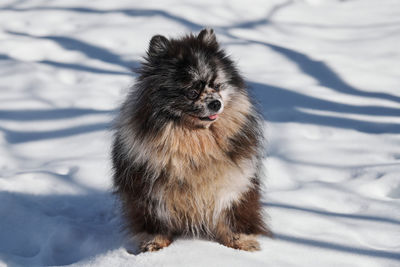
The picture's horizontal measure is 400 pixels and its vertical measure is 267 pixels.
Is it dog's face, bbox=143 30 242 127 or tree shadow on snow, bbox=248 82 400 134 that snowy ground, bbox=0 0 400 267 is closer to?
tree shadow on snow, bbox=248 82 400 134

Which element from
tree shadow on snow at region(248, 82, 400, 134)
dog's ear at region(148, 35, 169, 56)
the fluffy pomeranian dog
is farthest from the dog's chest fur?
tree shadow on snow at region(248, 82, 400, 134)

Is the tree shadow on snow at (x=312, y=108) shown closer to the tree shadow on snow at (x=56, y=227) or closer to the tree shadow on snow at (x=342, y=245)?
the tree shadow on snow at (x=342, y=245)

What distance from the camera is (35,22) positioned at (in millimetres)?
6133

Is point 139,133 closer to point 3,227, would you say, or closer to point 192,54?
point 192,54

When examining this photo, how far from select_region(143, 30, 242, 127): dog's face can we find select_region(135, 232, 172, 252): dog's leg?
2.15 feet

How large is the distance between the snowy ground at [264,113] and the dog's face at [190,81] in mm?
742

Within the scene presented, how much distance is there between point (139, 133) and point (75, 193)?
108cm

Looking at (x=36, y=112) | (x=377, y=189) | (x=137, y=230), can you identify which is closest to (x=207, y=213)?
(x=137, y=230)

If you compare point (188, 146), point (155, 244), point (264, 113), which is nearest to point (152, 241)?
point (155, 244)

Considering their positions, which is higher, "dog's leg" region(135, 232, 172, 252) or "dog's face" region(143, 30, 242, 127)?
"dog's face" region(143, 30, 242, 127)

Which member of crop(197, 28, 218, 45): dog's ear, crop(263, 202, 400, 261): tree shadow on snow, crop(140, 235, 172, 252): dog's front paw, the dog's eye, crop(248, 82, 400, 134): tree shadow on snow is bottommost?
crop(140, 235, 172, 252): dog's front paw

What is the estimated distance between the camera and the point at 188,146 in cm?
248

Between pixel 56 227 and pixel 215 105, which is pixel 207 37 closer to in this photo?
pixel 215 105

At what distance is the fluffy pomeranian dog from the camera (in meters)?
2.45
